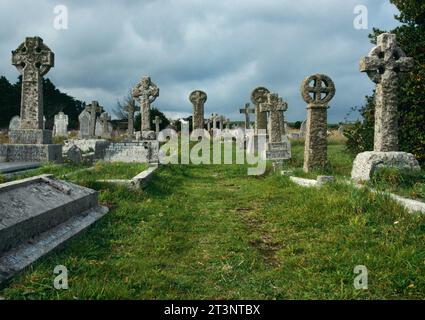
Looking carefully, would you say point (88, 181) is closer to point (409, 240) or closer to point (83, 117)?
point (409, 240)

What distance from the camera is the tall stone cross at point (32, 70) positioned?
11.7 meters

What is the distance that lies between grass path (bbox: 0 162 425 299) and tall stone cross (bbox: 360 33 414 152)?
2.53 metres

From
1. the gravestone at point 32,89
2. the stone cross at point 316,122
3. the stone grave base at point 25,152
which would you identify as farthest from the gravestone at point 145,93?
the stone cross at point 316,122

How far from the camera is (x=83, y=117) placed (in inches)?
1144

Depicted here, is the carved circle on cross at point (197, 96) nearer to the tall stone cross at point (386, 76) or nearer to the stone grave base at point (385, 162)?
the tall stone cross at point (386, 76)

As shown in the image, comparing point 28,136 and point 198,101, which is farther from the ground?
point 198,101

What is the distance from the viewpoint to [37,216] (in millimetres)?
4652

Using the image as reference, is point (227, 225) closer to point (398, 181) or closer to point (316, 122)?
point (398, 181)

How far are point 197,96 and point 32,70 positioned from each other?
13710 mm

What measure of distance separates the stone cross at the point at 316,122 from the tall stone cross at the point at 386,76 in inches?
97.2

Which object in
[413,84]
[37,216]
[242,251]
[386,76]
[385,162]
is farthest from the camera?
[413,84]

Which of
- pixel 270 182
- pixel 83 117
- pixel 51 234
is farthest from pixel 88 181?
pixel 83 117

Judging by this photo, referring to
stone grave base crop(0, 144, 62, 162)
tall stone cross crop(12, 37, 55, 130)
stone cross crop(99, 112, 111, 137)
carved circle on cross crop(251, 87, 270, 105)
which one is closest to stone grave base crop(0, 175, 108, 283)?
stone grave base crop(0, 144, 62, 162)

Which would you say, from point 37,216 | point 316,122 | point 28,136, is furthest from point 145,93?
point 37,216
